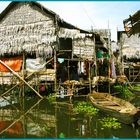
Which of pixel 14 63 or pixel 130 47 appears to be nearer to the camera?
pixel 14 63

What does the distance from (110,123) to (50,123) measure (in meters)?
2.38

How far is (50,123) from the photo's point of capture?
1266cm

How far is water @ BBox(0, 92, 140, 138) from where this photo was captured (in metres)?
10.8

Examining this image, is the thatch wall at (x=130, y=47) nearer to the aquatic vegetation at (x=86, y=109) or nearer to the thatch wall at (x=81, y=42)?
the thatch wall at (x=81, y=42)

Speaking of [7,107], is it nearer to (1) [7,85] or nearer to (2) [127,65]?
(1) [7,85]

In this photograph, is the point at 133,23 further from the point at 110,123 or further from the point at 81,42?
the point at 81,42

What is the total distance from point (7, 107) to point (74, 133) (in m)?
7.13

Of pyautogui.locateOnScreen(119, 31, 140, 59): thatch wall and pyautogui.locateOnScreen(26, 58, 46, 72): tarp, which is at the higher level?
pyautogui.locateOnScreen(119, 31, 140, 59): thatch wall

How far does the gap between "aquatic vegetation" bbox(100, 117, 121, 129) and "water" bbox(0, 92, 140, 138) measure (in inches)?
7.1

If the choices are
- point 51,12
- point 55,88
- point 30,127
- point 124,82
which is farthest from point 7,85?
point 30,127

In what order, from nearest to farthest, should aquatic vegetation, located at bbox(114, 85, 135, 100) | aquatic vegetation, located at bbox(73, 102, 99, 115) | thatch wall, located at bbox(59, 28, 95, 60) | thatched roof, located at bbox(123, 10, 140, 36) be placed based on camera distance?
thatched roof, located at bbox(123, 10, 140, 36)
aquatic vegetation, located at bbox(73, 102, 99, 115)
thatch wall, located at bbox(59, 28, 95, 60)
aquatic vegetation, located at bbox(114, 85, 135, 100)

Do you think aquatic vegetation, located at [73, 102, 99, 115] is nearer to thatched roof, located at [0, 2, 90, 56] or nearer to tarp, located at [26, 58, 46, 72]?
tarp, located at [26, 58, 46, 72]

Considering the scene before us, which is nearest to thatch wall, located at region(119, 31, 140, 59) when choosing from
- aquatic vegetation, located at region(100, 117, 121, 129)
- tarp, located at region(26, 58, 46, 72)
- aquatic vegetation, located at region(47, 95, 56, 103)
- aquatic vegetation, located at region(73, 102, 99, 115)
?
tarp, located at region(26, 58, 46, 72)

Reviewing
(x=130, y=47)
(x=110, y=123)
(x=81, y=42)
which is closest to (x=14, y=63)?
(x=81, y=42)
